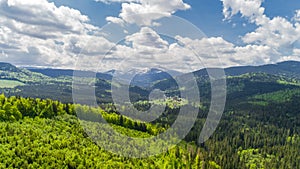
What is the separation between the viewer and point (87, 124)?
124 metres

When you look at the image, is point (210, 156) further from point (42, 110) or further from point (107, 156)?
point (42, 110)

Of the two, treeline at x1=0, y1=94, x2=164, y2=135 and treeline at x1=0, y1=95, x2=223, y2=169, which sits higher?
treeline at x1=0, y1=94, x2=164, y2=135

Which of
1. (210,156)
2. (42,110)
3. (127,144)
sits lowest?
(210,156)

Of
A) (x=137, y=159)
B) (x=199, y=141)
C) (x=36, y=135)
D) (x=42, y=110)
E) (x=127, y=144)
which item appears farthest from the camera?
(x=199, y=141)

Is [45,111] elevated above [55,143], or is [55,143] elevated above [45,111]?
[45,111]

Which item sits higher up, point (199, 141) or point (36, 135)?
point (36, 135)

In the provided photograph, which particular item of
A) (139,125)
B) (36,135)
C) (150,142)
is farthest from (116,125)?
(36,135)

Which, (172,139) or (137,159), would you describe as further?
(172,139)

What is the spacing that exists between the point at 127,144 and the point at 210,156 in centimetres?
5789

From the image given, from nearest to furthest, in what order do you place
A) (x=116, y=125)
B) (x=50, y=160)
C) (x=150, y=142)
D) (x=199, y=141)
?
→ (x=50, y=160), (x=150, y=142), (x=116, y=125), (x=199, y=141)

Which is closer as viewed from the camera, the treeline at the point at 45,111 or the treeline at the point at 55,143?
the treeline at the point at 55,143

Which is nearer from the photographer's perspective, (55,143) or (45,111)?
(55,143)

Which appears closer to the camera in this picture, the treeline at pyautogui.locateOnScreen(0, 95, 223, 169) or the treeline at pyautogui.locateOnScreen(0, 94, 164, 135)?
the treeline at pyautogui.locateOnScreen(0, 95, 223, 169)

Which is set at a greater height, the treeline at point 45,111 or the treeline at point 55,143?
the treeline at point 45,111
